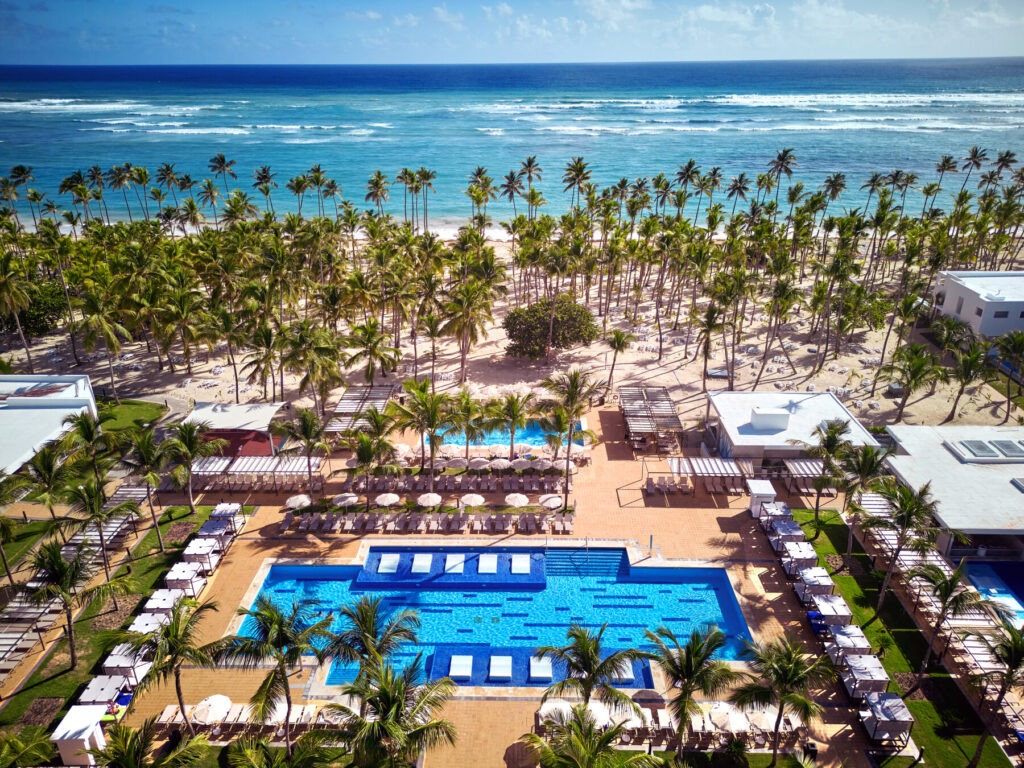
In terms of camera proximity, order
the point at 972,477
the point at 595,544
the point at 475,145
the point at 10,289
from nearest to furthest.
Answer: the point at 595,544
the point at 972,477
the point at 10,289
the point at 475,145

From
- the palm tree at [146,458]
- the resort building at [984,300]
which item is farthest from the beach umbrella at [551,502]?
the resort building at [984,300]

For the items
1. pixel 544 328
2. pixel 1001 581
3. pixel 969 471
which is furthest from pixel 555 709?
pixel 544 328

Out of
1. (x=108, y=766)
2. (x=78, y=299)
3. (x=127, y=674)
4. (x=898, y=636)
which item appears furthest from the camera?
(x=78, y=299)

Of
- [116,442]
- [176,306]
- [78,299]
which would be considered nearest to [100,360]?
[78,299]

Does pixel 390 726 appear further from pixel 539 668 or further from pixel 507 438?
pixel 507 438

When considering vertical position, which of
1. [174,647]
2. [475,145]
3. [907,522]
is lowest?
[174,647]

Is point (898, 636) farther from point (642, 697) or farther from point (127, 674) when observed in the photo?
point (127, 674)

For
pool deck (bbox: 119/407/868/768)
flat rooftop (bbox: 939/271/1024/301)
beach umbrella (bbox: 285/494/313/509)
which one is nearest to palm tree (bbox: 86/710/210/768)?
pool deck (bbox: 119/407/868/768)
